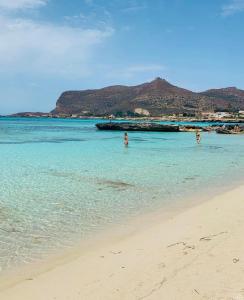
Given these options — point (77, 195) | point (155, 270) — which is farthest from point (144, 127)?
point (155, 270)

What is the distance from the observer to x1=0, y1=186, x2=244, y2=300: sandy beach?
4.63 meters

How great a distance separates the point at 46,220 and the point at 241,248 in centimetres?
455

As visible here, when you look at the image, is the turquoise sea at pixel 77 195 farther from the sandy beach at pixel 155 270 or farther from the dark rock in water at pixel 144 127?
the dark rock in water at pixel 144 127

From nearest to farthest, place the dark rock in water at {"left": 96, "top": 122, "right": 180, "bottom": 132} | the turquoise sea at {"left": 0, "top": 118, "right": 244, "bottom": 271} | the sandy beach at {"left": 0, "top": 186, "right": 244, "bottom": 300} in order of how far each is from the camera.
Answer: the sandy beach at {"left": 0, "top": 186, "right": 244, "bottom": 300}
the turquoise sea at {"left": 0, "top": 118, "right": 244, "bottom": 271}
the dark rock in water at {"left": 96, "top": 122, "right": 180, "bottom": 132}

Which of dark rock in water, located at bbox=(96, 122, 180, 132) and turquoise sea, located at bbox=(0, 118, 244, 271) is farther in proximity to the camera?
dark rock in water, located at bbox=(96, 122, 180, 132)

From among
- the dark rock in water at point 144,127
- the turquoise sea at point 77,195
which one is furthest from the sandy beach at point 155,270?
the dark rock in water at point 144,127

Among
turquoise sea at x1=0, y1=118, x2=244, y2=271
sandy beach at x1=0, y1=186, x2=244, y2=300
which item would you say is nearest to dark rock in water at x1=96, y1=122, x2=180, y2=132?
turquoise sea at x1=0, y1=118, x2=244, y2=271

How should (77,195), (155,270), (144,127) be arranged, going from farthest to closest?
(144,127) < (77,195) < (155,270)

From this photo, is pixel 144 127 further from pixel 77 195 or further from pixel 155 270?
pixel 155 270

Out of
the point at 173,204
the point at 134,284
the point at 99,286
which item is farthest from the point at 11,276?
the point at 173,204

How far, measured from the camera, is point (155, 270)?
5.37 metres

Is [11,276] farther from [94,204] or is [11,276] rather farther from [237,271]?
[94,204]

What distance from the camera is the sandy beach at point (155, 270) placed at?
463cm

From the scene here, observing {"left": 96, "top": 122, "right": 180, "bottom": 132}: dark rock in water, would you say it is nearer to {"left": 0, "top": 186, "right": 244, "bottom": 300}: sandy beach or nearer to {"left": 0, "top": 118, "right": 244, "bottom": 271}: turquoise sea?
{"left": 0, "top": 118, "right": 244, "bottom": 271}: turquoise sea
